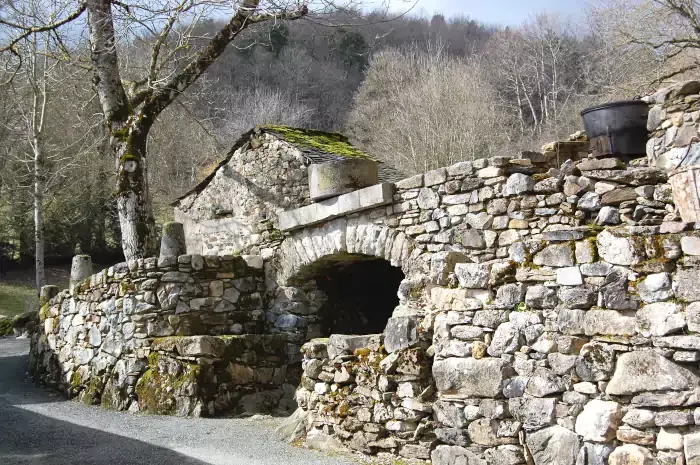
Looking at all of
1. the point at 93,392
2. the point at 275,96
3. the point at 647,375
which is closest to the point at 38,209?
the point at 93,392

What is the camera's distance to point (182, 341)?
26.3ft

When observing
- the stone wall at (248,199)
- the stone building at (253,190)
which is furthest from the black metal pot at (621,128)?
the stone wall at (248,199)

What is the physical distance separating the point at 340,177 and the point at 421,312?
2330mm

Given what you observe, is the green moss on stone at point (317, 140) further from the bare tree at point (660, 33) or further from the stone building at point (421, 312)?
the bare tree at point (660, 33)

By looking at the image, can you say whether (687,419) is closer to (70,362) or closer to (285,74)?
(70,362)

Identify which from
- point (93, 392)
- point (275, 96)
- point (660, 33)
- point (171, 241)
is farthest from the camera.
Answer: point (275, 96)

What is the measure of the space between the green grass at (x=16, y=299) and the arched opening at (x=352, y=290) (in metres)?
11.6

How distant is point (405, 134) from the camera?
2286 centimetres

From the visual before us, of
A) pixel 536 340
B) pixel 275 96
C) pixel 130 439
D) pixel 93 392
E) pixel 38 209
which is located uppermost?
pixel 275 96

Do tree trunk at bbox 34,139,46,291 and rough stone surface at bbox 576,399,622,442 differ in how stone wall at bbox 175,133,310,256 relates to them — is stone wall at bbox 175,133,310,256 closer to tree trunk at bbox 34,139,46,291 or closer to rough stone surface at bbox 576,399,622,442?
rough stone surface at bbox 576,399,622,442

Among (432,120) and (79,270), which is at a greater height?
(432,120)

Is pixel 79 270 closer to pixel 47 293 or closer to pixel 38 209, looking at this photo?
pixel 47 293

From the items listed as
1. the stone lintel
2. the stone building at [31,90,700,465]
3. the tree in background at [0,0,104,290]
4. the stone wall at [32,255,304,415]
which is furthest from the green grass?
the stone lintel

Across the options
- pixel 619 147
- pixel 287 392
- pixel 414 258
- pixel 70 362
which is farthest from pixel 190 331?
pixel 619 147
